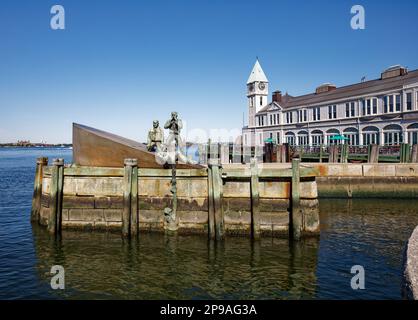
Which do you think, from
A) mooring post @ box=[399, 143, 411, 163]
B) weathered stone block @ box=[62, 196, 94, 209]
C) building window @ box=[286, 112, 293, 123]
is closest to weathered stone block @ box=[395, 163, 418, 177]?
mooring post @ box=[399, 143, 411, 163]

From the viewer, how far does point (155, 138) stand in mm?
13750

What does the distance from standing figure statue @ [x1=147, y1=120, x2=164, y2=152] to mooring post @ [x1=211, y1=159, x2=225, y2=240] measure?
3.18 metres

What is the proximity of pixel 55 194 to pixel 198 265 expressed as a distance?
6.22 meters

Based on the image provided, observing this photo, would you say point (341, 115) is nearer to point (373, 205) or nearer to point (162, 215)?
point (373, 205)

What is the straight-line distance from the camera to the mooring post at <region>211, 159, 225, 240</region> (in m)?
11.6

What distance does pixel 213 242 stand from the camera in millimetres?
11648

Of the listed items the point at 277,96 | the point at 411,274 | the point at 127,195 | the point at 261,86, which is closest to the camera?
the point at 411,274

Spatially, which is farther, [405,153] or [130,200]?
[405,153]

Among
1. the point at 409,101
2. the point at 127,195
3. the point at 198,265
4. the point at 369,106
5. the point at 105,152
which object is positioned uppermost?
the point at 369,106

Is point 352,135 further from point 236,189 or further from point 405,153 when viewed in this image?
point 236,189

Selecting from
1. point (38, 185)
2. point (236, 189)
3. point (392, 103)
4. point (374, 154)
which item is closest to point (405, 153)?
point (374, 154)

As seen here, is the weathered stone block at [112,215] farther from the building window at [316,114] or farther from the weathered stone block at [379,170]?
the building window at [316,114]
